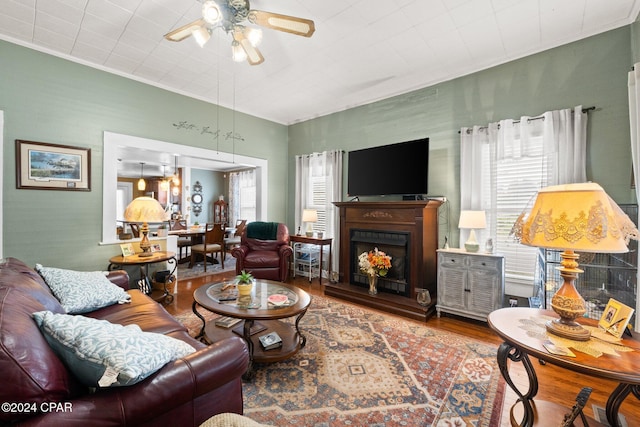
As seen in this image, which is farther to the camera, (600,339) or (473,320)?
(473,320)

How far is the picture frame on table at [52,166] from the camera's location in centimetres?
307

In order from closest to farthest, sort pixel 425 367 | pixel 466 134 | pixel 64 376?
pixel 64 376
pixel 425 367
pixel 466 134

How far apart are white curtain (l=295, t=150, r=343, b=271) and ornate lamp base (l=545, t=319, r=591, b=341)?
3.44 metres

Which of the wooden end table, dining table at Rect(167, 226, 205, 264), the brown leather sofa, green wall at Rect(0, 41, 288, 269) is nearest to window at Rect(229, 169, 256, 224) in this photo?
dining table at Rect(167, 226, 205, 264)

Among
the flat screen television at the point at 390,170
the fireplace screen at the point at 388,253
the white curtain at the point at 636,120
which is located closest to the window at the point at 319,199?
the flat screen television at the point at 390,170

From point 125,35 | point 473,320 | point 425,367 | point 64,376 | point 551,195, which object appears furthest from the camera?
point 473,320

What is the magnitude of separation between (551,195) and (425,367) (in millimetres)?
1647

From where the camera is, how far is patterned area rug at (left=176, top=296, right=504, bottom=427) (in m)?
1.73

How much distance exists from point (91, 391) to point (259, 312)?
1.21m

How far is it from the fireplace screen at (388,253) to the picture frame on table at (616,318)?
7.31ft

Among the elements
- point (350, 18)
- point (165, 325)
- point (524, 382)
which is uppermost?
point (350, 18)

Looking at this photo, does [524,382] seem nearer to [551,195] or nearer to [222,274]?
[551,195]

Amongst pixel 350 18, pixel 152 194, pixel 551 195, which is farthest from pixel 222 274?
pixel 152 194

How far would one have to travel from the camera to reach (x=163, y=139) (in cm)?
412
